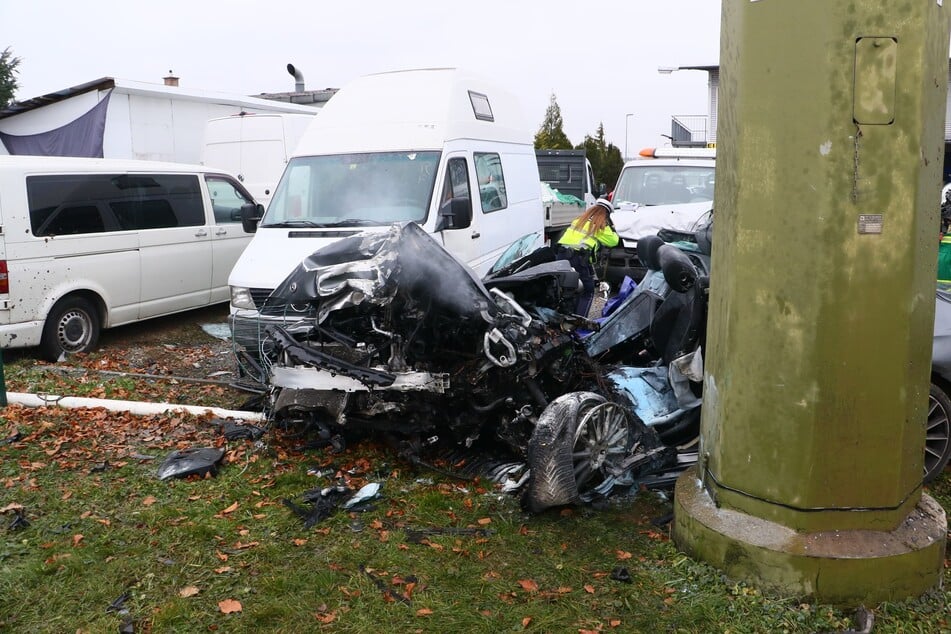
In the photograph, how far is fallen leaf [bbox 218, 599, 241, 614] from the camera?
3635 mm

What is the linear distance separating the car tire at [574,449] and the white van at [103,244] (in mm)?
6129

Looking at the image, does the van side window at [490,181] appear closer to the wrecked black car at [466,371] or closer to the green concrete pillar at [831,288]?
the wrecked black car at [466,371]

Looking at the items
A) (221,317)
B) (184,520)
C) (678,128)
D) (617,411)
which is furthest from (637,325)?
(678,128)

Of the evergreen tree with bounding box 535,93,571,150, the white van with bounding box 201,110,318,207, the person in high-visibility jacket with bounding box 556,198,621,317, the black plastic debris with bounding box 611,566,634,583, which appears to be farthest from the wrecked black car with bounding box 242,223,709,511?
the evergreen tree with bounding box 535,93,571,150

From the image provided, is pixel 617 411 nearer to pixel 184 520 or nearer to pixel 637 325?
pixel 637 325


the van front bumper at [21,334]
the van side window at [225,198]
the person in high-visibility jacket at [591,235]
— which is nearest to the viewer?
the van front bumper at [21,334]

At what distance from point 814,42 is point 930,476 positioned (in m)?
3.00

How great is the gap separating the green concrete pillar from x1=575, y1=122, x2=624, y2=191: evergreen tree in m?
32.5

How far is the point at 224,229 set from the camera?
34.8 ft

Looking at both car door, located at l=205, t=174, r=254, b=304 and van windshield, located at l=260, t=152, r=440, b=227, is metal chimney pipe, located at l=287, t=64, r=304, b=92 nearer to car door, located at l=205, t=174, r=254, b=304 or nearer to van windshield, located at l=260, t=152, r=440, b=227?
car door, located at l=205, t=174, r=254, b=304

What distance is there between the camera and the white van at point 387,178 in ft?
24.9

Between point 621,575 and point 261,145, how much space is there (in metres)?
11.6

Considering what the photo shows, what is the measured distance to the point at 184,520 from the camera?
457cm

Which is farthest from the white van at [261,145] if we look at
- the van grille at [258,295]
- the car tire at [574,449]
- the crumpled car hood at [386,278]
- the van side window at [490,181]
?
the car tire at [574,449]
